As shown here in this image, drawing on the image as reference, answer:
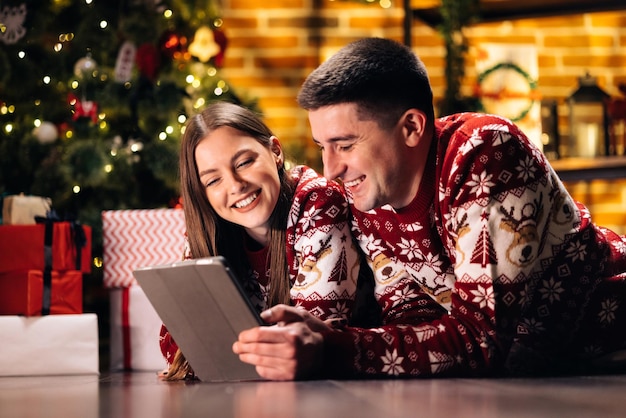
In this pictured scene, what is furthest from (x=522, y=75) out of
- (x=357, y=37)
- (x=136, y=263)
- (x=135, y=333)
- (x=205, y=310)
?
(x=205, y=310)

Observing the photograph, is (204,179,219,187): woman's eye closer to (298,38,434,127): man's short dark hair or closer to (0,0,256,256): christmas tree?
(298,38,434,127): man's short dark hair

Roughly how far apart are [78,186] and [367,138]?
1868 mm

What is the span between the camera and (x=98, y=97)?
11.3 ft

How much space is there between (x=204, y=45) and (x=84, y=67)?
484mm

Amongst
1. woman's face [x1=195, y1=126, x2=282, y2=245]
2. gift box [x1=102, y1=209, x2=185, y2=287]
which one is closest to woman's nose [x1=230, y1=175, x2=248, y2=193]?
woman's face [x1=195, y1=126, x2=282, y2=245]

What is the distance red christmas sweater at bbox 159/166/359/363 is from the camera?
1.99 metres

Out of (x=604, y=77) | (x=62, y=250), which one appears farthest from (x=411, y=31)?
(x=62, y=250)

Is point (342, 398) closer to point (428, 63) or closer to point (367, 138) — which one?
point (367, 138)

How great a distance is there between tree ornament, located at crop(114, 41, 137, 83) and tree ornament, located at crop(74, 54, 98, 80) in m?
0.09

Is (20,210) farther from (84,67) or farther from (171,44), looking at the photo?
(171,44)

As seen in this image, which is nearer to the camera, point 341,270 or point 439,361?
point 439,361

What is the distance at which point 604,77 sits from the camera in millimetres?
3895

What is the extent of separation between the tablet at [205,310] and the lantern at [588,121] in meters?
2.15

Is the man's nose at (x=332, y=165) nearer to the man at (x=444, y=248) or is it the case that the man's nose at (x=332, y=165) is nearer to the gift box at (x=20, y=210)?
the man at (x=444, y=248)
